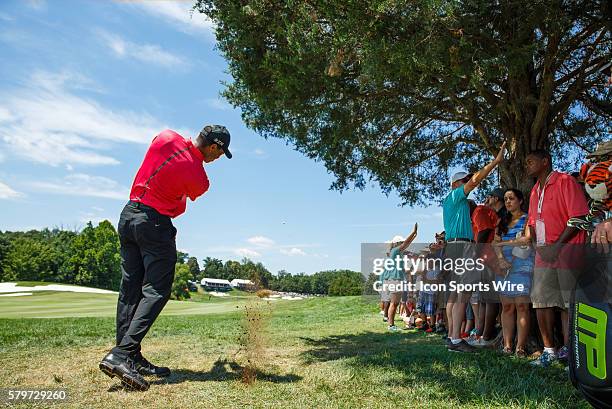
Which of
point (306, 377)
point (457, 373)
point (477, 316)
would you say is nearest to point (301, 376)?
point (306, 377)

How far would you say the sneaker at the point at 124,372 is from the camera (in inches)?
145

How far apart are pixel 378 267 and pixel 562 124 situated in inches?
174

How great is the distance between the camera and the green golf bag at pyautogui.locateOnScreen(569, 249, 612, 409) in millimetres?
2533

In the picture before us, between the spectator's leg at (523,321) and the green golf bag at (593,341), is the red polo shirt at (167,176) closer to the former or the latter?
the green golf bag at (593,341)

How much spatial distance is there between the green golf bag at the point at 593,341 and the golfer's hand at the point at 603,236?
409mm

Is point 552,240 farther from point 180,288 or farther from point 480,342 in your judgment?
point 180,288

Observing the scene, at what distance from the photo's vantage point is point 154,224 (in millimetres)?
4113

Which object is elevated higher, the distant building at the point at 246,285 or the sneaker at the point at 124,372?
the distant building at the point at 246,285

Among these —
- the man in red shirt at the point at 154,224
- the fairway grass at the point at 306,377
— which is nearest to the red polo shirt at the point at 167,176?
the man in red shirt at the point at 154,224

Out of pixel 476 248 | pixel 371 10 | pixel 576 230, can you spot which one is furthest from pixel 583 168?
pixel 371 10

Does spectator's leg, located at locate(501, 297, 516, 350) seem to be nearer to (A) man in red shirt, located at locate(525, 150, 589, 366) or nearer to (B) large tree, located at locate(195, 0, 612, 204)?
(A) man in red shirt, located at locate(525, 150, 589, 366)

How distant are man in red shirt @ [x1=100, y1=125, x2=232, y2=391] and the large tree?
6.83 ft

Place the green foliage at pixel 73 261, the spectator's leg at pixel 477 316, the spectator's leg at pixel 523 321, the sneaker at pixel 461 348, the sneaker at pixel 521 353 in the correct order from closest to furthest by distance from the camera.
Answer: the sneaker at pixel 521 353, the spectator's leg at pixel 523 321, the sneaker at pixel 461 348, the spectator's leg at pixel 477 316, the green foliage at pixel 73 261

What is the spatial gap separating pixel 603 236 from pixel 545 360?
1.63 m
